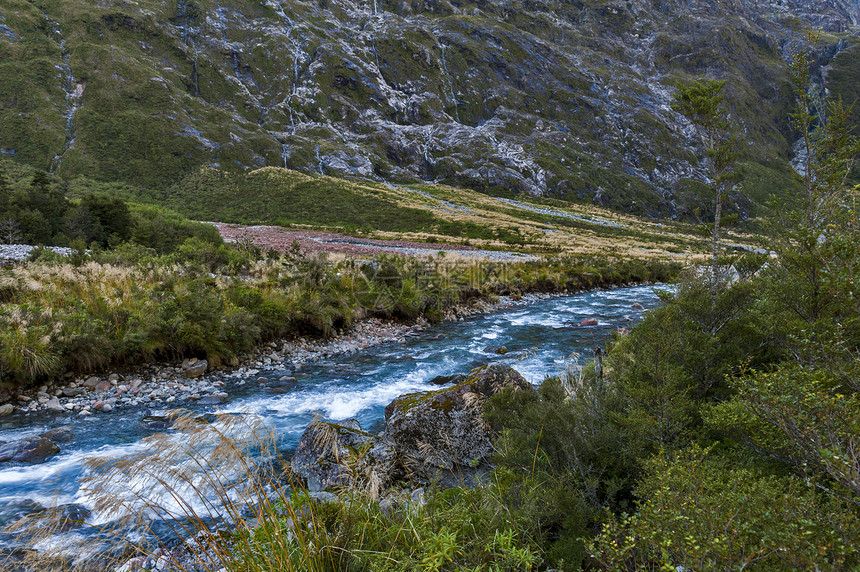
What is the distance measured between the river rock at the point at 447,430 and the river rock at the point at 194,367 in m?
6.03

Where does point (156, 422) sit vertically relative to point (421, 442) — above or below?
below

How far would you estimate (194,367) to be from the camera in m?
9.91

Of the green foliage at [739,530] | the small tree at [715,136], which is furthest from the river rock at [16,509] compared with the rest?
the small tree at [715,136]

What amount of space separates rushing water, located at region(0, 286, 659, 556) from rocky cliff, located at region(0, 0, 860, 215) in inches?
2987

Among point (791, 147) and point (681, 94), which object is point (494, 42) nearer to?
point (791, 147)

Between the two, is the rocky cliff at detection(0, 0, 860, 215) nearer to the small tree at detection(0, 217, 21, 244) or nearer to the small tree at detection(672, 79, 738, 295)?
the small tree at detection(0, 217, 21, 244)

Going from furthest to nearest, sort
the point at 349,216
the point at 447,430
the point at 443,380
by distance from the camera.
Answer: the point at 349,216 → the point at 443,380 → the point at 447,430

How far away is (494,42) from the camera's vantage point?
636 ft

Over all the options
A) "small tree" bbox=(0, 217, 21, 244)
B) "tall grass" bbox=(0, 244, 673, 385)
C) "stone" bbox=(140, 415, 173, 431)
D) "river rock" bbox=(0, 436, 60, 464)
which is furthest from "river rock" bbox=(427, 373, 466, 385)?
"small tree" bbox=(0, 217, 21, 244)

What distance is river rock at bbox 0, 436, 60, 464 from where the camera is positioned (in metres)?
6.27

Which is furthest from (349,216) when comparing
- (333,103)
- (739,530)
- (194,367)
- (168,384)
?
(333,103)

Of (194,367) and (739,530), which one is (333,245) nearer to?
(194,367)

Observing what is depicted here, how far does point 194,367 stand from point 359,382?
421cm

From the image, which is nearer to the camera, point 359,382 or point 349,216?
point 359,382
